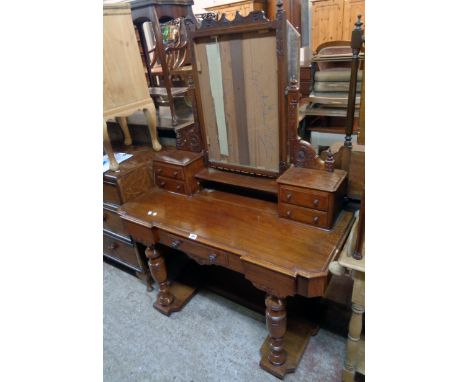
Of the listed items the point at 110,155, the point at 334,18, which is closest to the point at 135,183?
the point at 110,155

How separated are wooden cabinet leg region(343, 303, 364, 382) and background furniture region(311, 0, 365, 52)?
3984mm

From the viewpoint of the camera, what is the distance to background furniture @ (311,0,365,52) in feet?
13.3

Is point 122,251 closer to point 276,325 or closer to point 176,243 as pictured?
point 176,243

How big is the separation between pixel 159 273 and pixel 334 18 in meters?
4.29

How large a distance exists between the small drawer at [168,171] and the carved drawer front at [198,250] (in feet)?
1.14

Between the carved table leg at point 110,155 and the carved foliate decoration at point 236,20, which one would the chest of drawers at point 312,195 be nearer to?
the carved foliate decoration at point 236,20

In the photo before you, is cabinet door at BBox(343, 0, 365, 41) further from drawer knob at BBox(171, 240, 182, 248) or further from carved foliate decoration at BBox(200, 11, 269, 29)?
drawer knob at BBox(171, 240, 182, 248)

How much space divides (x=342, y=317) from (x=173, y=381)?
0.99 metres

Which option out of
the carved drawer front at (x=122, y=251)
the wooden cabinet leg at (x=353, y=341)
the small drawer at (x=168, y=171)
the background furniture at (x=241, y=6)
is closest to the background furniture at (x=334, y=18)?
the background furniture at (x=241, y=6)

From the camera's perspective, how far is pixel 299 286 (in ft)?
3.73

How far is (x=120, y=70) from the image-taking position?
1.69 m

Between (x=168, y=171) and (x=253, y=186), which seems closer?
(x=253, y=186)

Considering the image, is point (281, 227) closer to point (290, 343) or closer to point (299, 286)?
point (299, 286)

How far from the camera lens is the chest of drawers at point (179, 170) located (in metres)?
1.65
